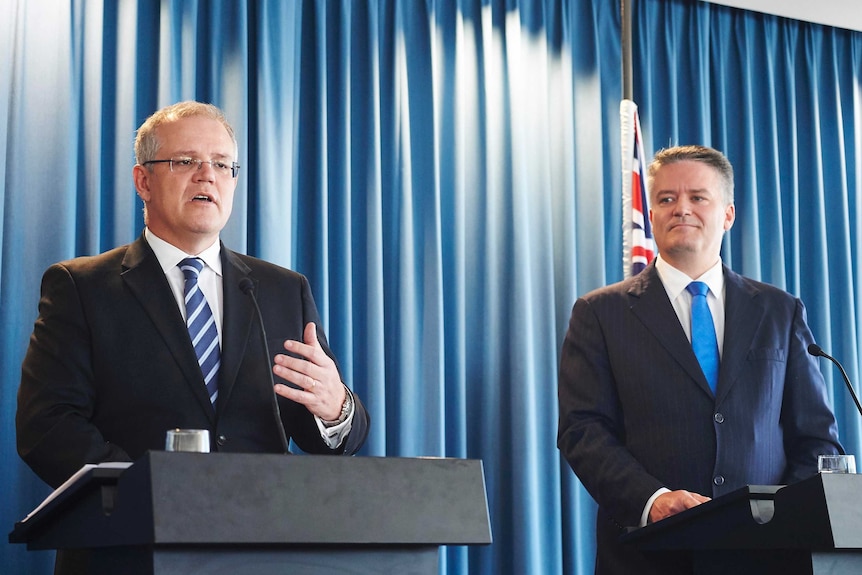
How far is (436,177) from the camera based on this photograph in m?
4.36

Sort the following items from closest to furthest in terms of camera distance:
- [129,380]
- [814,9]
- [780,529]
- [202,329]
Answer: [780,529]
[129,380]
[202,329]
[814,9]

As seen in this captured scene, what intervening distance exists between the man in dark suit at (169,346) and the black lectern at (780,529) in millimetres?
797

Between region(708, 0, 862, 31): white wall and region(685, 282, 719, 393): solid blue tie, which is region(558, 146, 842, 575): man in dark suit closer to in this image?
region(685, 282, 719, 393): solid blue tie

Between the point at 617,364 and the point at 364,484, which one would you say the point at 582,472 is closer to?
the point at 617,364

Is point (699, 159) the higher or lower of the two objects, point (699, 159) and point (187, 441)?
the higher

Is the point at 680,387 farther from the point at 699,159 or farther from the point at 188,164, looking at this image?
the point at 188,164

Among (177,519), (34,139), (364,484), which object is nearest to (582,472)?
(364,484)

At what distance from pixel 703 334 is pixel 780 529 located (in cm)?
116

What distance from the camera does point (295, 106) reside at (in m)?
4.17

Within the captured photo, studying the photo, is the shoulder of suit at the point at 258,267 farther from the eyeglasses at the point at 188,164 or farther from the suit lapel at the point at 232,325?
the eyeglasses at the point at 188,164

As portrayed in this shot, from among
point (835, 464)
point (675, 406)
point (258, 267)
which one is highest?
point (258, 267)

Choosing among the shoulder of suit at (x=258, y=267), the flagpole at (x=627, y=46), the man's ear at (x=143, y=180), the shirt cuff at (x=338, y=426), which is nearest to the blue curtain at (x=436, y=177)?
the flagpole at (x=627, y=46)

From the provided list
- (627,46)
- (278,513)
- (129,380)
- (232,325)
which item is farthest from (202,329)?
(627,46)

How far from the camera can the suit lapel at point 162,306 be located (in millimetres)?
2594
